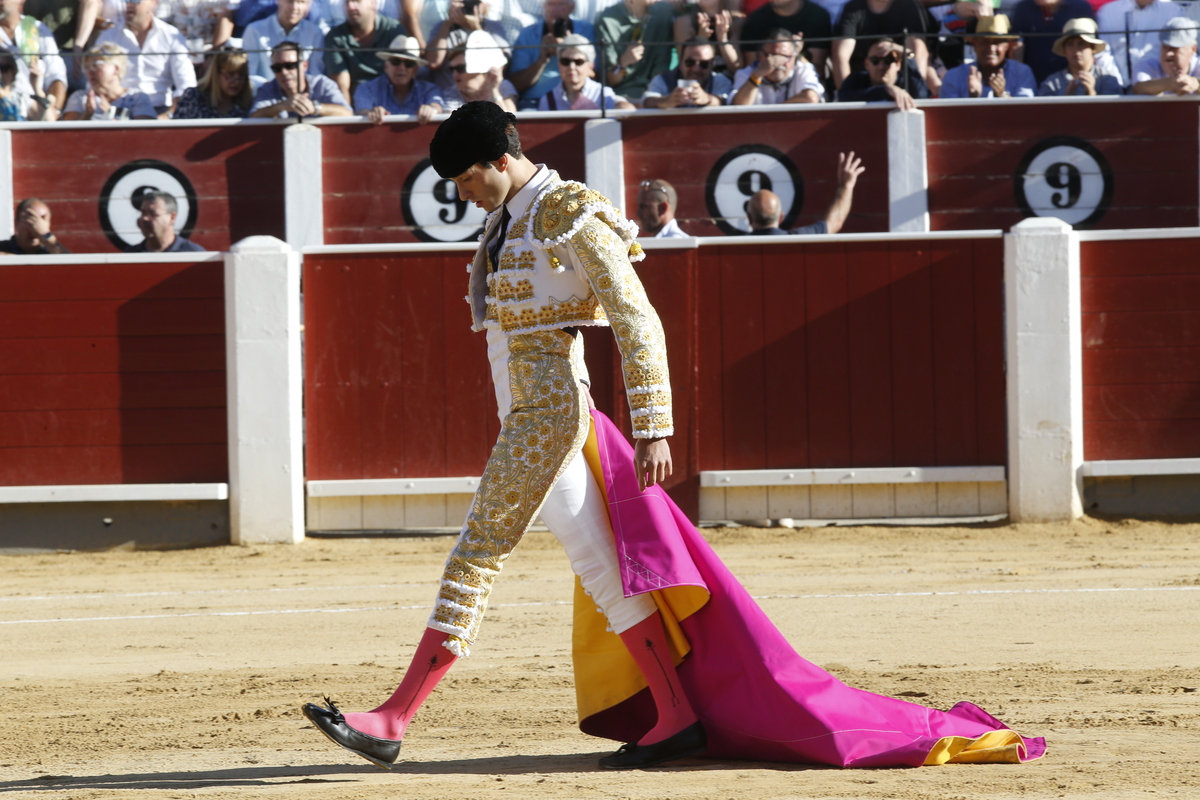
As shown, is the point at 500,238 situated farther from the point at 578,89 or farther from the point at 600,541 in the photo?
the point at 578,89

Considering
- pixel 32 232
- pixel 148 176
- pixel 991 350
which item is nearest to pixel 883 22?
pixel 991 350

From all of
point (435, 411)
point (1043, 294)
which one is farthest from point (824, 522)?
point (435, 411)

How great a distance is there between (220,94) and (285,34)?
56 cm

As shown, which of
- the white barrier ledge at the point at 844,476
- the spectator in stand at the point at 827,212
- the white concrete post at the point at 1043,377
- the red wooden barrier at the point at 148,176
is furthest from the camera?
the red wooden barrier at the point at 148,176

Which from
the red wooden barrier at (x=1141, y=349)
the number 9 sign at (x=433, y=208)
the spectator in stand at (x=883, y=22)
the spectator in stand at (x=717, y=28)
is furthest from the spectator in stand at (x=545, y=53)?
the red wooden barrier at (x=1141, y=349)

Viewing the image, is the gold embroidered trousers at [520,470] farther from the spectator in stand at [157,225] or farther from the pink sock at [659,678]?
the spectator in stand at [157,225]

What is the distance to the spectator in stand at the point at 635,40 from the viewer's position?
28.5ft

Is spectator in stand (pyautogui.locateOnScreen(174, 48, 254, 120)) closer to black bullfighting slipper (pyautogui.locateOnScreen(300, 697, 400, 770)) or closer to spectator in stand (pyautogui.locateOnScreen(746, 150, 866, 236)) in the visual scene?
spectator in stand (pyautogui.locateOnScreen(746, 150, 866, 236))

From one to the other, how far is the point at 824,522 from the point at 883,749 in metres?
4.37

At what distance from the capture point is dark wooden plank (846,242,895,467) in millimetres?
7039

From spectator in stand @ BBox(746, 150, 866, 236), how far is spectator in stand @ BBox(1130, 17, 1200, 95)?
5.55 feet

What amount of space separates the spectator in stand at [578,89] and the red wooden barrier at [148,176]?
170 cm

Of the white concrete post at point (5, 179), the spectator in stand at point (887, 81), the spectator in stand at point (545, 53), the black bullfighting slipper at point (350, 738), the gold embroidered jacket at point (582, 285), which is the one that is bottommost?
the black bullfighting slipper at point (350, 738)

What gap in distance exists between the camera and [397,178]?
28.7ft
